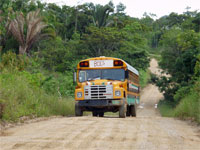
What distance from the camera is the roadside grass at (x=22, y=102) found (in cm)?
1372

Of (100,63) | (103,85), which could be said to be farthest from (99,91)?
(100,63)

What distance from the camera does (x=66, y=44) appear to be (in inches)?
1865

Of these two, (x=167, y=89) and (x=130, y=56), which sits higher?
(x=130, y=56)

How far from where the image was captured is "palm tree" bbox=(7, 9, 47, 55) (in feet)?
131

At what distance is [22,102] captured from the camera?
15.8 metres

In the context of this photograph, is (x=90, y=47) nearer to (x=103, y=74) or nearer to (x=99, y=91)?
(x=103, y=74)

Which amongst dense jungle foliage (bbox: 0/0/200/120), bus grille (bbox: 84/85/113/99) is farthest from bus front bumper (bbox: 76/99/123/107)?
dense jungle foliage (bbox: 0/0/200/120)

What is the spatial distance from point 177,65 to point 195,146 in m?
28.9

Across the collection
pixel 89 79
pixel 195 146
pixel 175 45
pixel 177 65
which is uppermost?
pixel 175 45

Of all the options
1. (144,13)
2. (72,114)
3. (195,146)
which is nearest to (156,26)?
(144,13)

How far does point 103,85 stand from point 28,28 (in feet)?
81.2

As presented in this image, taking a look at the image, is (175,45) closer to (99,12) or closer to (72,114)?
(99,12)

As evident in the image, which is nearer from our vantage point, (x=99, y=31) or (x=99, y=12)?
(x=99, y=31)

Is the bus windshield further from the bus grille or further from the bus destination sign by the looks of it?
the bus grille
